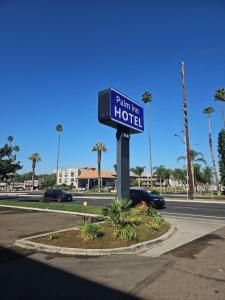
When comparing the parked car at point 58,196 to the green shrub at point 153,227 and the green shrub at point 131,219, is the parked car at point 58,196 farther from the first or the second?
the green shrub at point 153,227

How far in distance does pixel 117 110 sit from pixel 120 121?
49 cm

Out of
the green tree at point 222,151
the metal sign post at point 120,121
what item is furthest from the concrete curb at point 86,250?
the green tree at point 222,151

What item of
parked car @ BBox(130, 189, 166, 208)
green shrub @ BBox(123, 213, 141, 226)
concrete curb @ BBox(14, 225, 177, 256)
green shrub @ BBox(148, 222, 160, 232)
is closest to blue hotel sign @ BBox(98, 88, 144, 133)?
green shrub @ BBox(123, 213, 141, 226)

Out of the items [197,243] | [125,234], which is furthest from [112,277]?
[197,243]

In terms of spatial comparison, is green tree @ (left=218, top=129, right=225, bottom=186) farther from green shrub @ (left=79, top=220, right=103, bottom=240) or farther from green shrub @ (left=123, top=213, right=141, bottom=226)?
green shrub @ (left=79, top=220, right=103, bottom=240)

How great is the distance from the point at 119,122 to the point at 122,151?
1308 mm

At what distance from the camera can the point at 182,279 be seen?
6.14 m

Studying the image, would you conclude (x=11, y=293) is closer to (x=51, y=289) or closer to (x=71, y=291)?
(x=51, y=289)

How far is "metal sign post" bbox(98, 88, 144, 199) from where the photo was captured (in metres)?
13.3

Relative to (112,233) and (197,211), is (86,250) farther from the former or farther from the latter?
(197,211)

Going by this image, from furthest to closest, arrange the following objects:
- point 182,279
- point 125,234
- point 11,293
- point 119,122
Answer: point 119,122 < point 125,234 < point 182,279 < point 11,293

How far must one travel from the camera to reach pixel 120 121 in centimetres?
1381

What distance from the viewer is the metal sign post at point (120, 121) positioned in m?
13.3

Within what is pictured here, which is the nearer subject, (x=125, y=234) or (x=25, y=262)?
(x=25, y=262)
